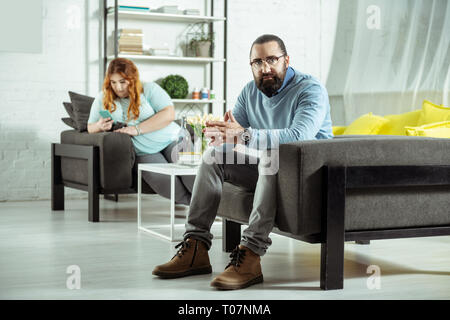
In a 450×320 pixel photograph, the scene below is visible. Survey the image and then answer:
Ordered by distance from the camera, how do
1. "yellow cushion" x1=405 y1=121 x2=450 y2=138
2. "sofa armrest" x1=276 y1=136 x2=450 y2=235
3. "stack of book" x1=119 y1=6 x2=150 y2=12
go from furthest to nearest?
"stack of book" x1=119 y1=6 x2=150 y2=12 → "yellow cushion" x1=405 y1=121 x2=450 y2=138 → "sofa armrest" x1=276 y1=136 x2=450 y2=235

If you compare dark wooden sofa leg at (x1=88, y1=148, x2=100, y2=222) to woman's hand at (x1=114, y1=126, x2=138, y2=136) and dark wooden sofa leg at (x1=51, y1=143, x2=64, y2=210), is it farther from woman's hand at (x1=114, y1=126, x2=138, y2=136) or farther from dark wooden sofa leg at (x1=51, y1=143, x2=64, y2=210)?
dark wooden sofa leg at (x1=51, y1=143, x2=64, y2=210)

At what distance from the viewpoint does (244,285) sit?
241 centimetres

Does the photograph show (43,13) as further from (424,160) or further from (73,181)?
(424,160)

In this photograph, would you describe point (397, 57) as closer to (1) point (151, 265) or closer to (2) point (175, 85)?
(2) point (175, 85)

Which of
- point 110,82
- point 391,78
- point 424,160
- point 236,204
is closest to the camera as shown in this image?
point 424,160

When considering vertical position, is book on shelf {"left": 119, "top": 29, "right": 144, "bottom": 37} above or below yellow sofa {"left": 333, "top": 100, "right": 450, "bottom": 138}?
above

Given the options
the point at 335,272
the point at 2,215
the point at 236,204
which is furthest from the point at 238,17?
the point at 335,272

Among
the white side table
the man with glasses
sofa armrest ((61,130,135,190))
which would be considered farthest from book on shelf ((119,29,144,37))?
the man with glasses

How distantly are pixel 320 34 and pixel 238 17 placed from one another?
0.84 metres

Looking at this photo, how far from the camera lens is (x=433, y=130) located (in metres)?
3.61

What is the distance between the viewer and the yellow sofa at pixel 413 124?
3.60 metres

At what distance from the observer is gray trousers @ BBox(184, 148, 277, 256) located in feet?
8.00

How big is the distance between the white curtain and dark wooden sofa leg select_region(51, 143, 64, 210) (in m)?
2.55

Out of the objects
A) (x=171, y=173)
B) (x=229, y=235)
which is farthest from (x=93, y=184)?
(x=229, y=235)
